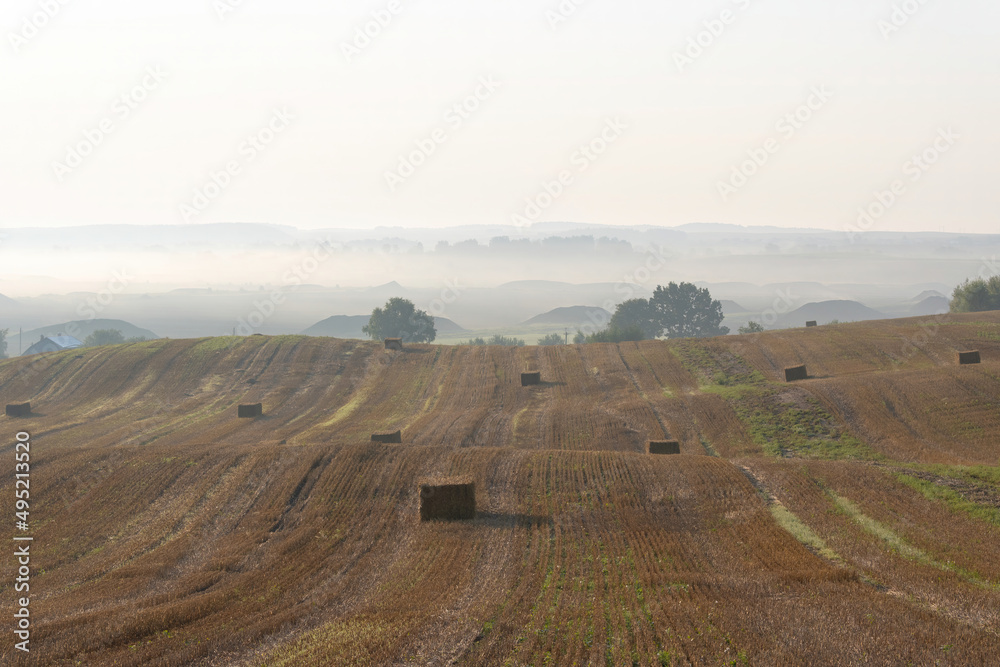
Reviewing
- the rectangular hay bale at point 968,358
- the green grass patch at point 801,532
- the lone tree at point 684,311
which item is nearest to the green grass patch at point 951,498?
the green grass patch at point 801,532

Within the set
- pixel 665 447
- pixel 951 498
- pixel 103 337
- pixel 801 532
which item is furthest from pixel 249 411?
pixel 103 337

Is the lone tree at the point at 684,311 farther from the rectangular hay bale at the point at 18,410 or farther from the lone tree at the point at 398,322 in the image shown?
the rectangular hay bale at the point at 18,410

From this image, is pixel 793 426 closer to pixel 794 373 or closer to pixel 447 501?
pixel 794 373

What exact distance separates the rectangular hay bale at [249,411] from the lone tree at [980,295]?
10115 cm

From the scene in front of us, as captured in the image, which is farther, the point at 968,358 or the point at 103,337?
the point at 103,337

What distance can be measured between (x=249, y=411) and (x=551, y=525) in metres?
36.0

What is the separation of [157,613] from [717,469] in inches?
922

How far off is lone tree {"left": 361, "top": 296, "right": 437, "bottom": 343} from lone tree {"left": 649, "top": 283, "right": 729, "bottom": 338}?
5130 cm

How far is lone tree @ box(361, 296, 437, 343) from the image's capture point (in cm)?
13812

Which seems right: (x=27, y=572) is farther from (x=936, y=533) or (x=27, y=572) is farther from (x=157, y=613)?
(x=936, y=533)

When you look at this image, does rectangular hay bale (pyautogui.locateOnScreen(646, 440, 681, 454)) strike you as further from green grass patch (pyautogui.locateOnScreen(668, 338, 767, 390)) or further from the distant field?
green grass patch (pyautogui.locateOnScreen(668, 338, 767, 390))

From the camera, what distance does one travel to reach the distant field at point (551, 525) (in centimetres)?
1538

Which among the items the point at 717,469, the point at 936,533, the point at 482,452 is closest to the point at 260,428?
the point at 482,452

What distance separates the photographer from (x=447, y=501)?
2619 cm
